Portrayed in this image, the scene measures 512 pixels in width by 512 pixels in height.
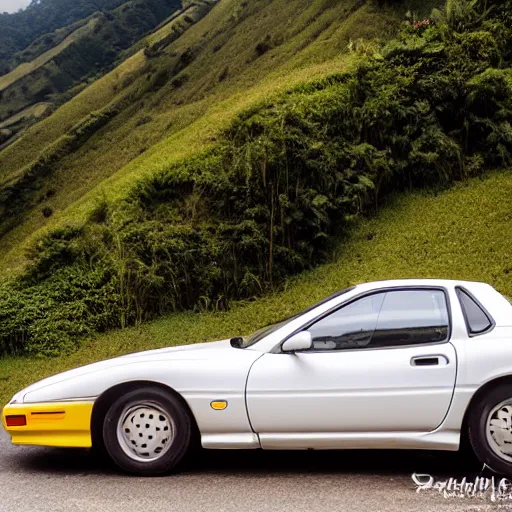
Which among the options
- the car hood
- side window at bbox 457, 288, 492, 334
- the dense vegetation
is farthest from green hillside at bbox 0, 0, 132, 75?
side window at bbox 457, 288, 492, 334

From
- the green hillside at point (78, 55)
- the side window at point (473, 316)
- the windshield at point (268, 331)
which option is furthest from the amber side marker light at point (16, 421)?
the green hillside at point (78, 55)

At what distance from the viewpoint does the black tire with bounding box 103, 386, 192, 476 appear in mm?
4961

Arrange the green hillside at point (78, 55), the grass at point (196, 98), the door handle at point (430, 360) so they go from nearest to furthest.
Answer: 1. the door handle at point (430, 360)
2. the grass at point (196, 98)
3. the green hillside at point (78, 55)

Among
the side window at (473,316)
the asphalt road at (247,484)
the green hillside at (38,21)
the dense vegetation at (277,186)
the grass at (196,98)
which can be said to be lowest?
the asphalt road at (247,484)

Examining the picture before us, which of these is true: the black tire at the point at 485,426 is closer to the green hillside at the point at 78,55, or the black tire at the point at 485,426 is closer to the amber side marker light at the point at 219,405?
the amber side marker light at the point at 219,405

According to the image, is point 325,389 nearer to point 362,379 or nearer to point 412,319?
point 362,379

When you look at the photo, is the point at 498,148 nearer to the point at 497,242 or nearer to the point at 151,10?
the point at 497,242

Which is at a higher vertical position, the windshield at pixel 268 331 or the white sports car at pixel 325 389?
the windshield at pixel 268 331

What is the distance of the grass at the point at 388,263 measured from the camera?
37.8ft

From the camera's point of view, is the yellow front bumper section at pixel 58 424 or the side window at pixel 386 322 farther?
the yellow front bumper section at pixel 58 424

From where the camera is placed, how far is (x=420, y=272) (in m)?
12.4

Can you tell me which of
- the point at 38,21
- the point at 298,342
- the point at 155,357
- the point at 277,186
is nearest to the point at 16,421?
the point at 155,357

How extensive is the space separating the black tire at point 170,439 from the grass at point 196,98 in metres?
9.12

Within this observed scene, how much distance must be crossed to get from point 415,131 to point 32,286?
29.4ft
